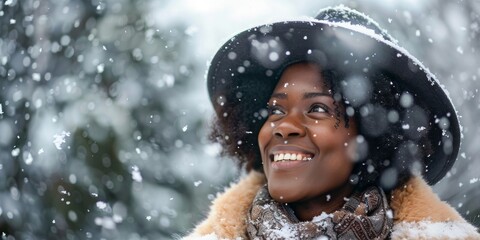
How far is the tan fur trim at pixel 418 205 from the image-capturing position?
9.98 feet

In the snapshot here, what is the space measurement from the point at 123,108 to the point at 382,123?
6.70 meters

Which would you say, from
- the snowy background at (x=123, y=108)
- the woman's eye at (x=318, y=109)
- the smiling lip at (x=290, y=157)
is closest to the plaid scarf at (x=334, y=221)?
the smiling lip at (x=290, y=157)

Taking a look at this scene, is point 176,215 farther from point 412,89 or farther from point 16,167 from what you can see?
point 412,89

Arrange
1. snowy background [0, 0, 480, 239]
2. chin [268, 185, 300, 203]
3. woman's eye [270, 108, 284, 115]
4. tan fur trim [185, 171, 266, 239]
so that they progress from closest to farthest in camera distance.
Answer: chin [268, 185, 300, 203] → tan fur trim [185, 171, 266, 239] → woman's eye [270, 108, 284, 115] → snowy background [0, 0, 480, 239]

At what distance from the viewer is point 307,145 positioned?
10.5 ft

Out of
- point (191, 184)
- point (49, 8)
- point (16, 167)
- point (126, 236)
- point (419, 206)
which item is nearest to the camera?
point (419, 206)

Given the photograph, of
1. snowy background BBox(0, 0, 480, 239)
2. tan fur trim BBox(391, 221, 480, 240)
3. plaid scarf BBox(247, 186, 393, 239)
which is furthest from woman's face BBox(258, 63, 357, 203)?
snowy background BBox(0, 0, 480, 239)

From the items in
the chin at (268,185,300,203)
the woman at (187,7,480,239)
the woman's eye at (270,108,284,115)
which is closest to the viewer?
the woman at (187,7,480,239)

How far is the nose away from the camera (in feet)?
10.6

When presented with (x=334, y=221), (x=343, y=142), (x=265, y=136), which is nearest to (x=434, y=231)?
(x=334, y=221)

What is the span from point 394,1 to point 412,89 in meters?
5.55

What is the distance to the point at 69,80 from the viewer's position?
30.1 ft

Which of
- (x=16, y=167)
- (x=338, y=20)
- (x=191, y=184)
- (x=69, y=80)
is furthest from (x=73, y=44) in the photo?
(x=338, y=20)

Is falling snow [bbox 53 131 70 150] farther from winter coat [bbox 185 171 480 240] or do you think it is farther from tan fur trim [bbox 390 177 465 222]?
tan fur trim [bbox 390 177 465 222]
